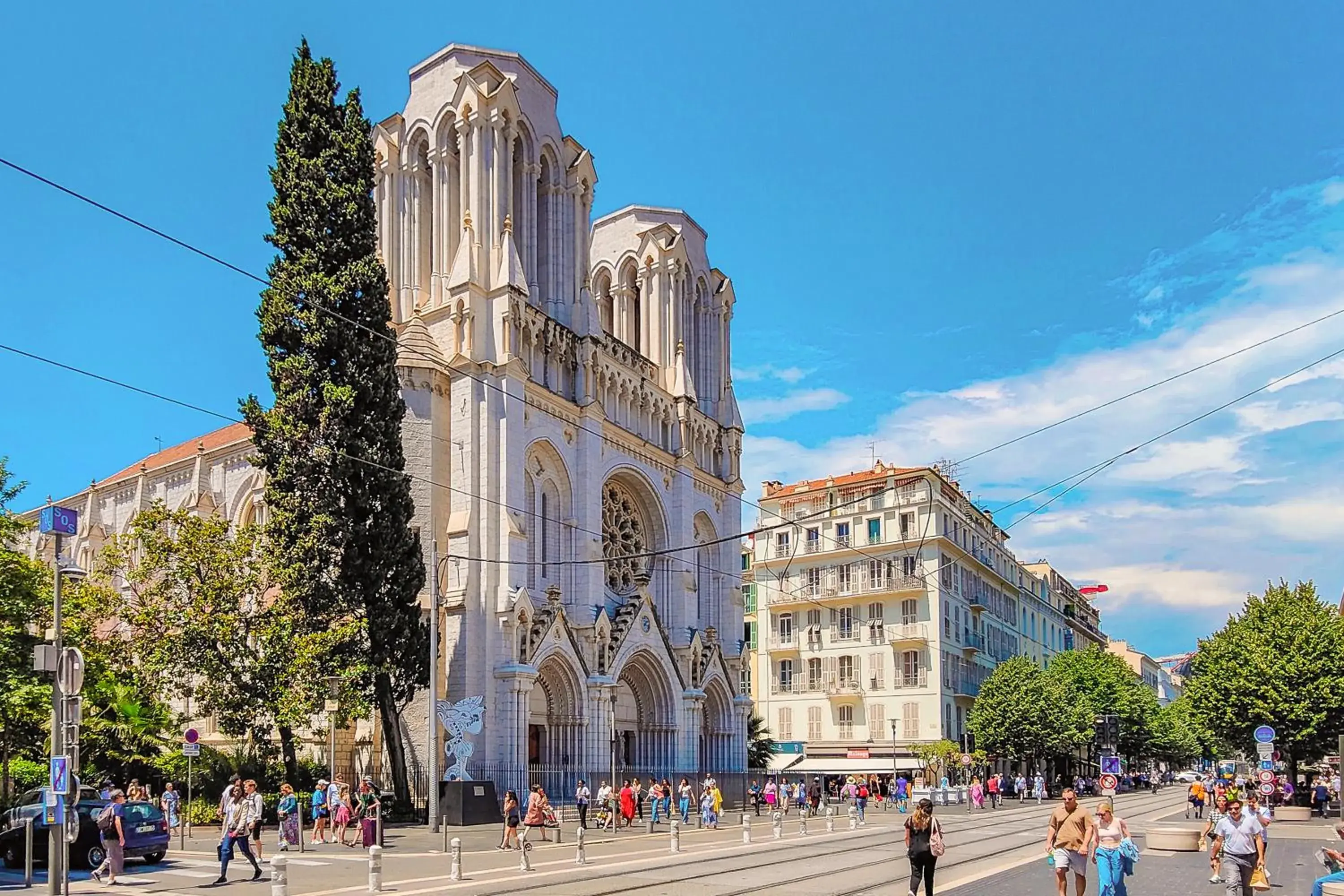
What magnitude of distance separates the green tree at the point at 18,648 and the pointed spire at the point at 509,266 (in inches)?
590

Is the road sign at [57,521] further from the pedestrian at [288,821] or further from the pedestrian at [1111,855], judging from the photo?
the pedestrian at [1111,855]

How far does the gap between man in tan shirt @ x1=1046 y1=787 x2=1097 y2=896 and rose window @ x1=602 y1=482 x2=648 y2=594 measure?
3010 cm

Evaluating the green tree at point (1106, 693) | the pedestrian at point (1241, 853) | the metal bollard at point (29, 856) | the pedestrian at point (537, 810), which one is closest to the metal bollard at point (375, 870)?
the metal bollard at point (29, 856)

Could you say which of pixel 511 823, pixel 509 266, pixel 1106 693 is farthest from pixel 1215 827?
pixel 1106 693

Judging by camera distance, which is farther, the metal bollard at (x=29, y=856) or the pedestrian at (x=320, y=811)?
the pedestrian at (x=320, y=811)

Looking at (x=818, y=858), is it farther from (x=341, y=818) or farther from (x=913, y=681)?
(x=913, y=681)

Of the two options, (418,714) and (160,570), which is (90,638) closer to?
(160,570)

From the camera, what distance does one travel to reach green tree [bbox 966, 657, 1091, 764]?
59031 millimetres

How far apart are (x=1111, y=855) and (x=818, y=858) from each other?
10.2 metres

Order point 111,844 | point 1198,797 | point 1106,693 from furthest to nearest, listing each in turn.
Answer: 1. point 1106,693
2. point 1198,797
3. point 111,844

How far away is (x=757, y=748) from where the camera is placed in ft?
175

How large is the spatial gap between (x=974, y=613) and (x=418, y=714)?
1608 inches

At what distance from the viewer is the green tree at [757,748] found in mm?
52969

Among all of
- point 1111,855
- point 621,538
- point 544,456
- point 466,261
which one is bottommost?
point 1111,855
